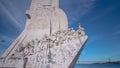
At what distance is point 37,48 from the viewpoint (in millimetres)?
8805

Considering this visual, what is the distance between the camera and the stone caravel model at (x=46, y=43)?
8.24 meters

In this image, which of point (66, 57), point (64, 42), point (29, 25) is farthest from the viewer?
point (29, 25)

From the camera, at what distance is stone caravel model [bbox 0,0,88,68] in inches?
324

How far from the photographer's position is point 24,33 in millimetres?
11141

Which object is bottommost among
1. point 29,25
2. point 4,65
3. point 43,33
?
point 4,65

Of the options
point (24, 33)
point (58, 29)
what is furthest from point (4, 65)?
point (58, 29)

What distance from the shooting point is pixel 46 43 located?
9.04 metres

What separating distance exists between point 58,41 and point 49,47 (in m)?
0.83

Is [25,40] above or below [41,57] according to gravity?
above

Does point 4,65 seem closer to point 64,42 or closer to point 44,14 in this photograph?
point 64,42

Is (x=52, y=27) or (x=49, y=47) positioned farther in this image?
(x=52, y=27)

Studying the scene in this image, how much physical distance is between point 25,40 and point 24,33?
941 mm

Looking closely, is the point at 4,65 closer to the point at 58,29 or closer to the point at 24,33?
the point at 24,33

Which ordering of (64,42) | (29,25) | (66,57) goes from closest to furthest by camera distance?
(66,57) → (64,42) → (29,25)
